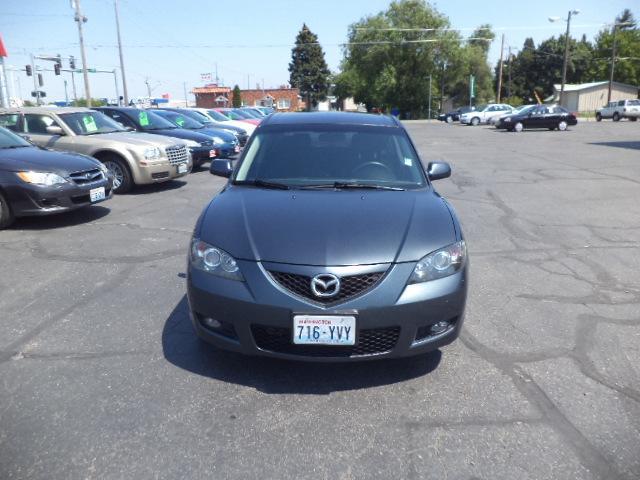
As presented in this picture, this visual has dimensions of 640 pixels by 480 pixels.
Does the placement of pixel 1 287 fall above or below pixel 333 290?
below

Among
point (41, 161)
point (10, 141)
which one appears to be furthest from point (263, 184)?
point (10, 141)

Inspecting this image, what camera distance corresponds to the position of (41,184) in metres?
6.50

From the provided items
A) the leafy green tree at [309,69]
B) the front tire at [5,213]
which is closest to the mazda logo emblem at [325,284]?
the front tire at [5,213]

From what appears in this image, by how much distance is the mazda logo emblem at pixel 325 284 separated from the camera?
265 cm

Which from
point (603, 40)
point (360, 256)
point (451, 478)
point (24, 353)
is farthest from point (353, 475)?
point (603, 40)

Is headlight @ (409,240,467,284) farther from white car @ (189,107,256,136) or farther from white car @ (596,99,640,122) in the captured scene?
white car @ (596,99,640,122)

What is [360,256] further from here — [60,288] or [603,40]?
[603,40]

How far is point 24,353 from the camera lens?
3.37 m

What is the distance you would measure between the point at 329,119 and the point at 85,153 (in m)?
6.19

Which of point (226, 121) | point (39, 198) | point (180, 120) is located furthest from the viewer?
point (226, 121)

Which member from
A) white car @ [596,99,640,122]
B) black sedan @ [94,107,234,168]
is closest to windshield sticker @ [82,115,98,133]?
black sedan @ [94,107,234,168]

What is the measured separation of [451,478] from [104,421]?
1783 millimetres

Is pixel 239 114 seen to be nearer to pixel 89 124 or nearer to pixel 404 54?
pixel 89 124

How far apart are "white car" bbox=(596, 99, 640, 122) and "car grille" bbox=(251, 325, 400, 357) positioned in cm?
4782
